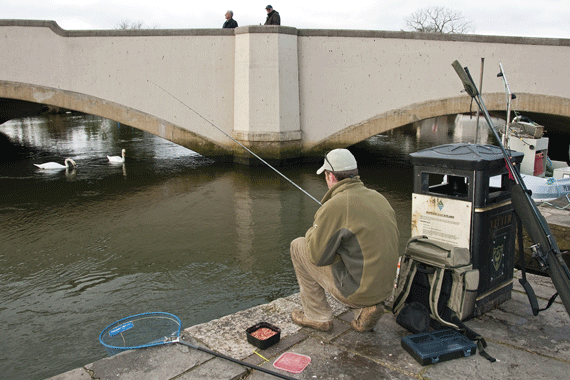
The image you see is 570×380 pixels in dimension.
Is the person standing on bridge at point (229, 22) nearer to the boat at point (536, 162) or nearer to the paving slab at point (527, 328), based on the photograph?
the boat at point (536, 162)

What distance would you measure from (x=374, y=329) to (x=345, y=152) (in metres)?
1.27

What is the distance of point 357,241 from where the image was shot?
10.1ft

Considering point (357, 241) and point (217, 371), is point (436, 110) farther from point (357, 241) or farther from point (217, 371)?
point (217, 371)

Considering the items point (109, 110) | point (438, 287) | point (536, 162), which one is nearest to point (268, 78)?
point (109, 110)

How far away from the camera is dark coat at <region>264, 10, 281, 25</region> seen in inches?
549

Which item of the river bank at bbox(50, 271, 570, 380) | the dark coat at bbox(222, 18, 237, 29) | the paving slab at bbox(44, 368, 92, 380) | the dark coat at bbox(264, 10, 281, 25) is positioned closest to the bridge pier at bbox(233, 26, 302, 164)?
the dark coat at bbox(264, 10, 281, 25)

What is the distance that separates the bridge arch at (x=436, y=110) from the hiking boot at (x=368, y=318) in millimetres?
11680

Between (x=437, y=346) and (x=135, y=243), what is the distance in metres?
5.54

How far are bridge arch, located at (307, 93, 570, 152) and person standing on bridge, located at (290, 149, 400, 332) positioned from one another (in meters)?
11.6

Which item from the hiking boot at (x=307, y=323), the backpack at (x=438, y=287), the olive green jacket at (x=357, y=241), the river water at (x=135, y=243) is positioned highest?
the olive green jacket at (x=357, y=241)

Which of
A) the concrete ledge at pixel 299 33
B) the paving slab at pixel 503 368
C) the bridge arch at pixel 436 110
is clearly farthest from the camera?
the bridge arch at pixel 436 110

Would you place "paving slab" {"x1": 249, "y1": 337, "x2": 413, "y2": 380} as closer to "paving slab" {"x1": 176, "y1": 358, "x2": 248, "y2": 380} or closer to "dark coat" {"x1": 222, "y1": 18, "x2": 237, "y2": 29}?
"paving slab" {"x1": 176, "y1": 358, "x2": 248, "y2": 380}

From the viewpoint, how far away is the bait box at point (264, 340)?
3.22 metres

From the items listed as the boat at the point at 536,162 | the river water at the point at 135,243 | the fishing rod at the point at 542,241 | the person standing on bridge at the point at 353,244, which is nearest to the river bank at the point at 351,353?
the person standing on bridge at the point at 353,244
